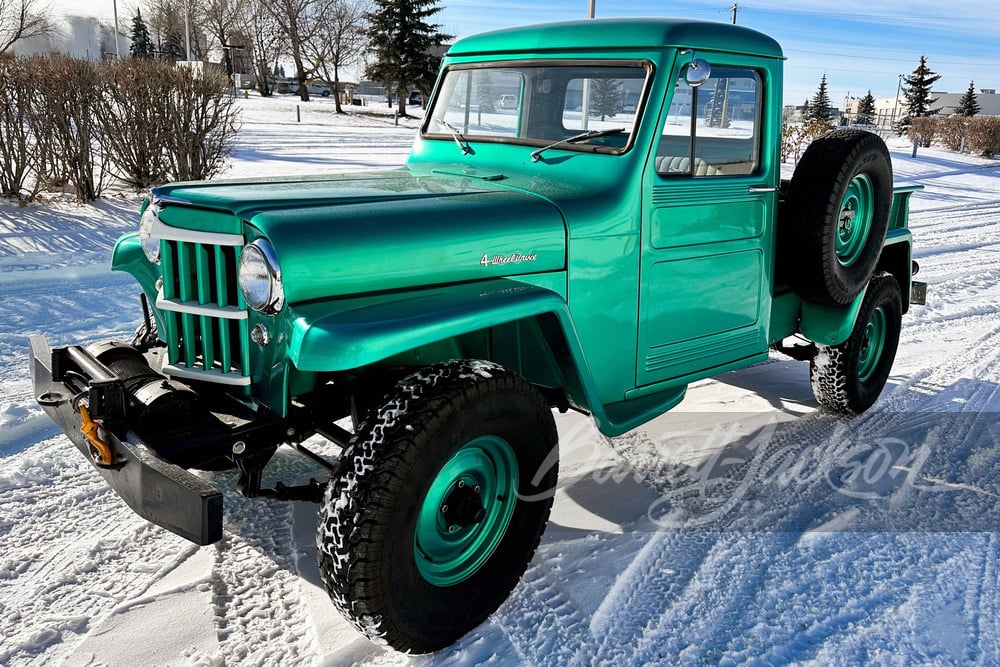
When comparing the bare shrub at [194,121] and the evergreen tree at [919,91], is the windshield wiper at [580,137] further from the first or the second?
the evergreen tree at [919,91]

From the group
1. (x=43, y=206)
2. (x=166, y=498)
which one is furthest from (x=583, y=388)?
(x=43, y=206)

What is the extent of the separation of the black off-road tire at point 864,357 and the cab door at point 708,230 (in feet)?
2.72

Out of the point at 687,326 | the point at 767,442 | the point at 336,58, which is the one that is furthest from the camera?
the point at 336,58

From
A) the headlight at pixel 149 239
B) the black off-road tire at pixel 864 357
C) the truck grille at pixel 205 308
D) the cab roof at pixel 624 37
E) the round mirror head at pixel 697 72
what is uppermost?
the cab roof at pixel 624 37

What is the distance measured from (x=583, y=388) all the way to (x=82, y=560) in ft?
6.62

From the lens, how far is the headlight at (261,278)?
2.51 metres

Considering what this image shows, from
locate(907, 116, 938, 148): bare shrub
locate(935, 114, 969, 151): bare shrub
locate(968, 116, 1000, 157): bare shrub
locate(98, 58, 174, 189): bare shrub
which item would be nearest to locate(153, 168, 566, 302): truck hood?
locate(98, 58, 174, 189): bare shrub

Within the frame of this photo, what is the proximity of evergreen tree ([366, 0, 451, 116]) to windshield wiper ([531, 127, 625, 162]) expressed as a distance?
32.4 metres

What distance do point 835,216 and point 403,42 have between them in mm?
33885

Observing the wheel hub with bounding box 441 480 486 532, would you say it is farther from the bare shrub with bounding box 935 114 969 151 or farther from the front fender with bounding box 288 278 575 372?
the bare shrub with bounding box 935 114 969 151

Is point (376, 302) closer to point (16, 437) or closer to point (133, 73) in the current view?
point (16, 437)

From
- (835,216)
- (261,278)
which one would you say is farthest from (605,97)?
(261,278)

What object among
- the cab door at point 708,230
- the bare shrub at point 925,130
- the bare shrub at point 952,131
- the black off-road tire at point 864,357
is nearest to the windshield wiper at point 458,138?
the cab door at point 708,230

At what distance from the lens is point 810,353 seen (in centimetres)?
492
